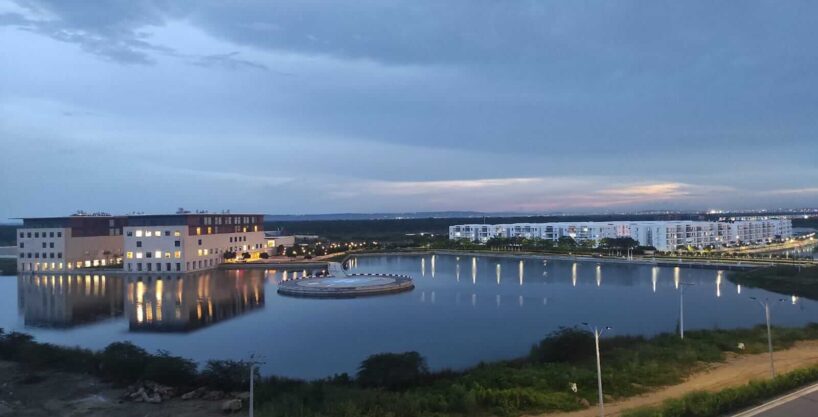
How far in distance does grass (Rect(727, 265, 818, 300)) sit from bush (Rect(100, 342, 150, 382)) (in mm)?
22730

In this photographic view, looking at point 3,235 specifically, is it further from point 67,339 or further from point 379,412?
point 379,412

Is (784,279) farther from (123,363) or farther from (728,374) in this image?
(123,363)

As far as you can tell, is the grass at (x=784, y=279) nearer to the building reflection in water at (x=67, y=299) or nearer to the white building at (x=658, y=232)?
the white building at (x=658, y=232)

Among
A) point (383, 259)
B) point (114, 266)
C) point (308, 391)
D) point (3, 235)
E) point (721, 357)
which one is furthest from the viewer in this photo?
point (3, 235)

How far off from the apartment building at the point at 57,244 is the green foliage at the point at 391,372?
26.4 meters

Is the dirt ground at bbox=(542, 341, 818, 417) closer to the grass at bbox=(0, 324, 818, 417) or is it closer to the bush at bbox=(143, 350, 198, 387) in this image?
the grass at bbox=(0, 324, 818, 417)

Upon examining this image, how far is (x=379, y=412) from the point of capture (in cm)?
808

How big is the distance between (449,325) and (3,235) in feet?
216

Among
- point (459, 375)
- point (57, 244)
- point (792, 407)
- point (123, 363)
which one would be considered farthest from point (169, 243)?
point (792, 407)

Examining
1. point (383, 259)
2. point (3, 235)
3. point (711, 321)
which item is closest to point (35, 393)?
point (711, 321)

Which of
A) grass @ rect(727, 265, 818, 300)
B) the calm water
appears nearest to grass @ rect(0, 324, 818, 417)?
the calm water

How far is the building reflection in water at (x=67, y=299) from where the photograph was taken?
18.9m

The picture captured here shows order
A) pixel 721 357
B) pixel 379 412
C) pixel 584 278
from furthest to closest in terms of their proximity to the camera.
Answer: pixel 584 278
pixel 721 357
pixel 379 412

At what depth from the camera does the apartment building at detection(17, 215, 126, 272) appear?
3123 centimetres
